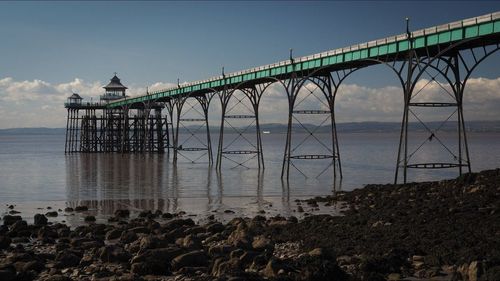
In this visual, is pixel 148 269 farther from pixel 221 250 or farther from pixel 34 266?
pixel 34 266

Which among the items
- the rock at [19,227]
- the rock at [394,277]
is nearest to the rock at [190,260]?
the rock at [394,277]

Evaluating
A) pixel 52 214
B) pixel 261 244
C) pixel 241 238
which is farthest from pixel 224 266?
pixel 52 214

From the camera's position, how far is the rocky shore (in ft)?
45.2

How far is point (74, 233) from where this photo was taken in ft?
68.6

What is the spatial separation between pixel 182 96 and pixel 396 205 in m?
45.1

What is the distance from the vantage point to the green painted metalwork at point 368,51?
2789 centimetres

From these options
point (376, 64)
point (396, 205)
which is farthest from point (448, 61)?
point (396, 205)

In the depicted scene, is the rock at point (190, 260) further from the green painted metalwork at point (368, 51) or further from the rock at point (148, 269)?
the green painted metalwork at point (368, 51)

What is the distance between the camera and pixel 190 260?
50.7 feet

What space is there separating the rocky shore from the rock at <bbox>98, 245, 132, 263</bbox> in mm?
28

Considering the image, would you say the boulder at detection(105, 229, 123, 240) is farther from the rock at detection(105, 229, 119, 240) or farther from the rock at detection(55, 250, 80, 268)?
the rock at detection(55, 250, 80, 268)

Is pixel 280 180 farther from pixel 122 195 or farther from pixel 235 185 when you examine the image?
pixel 122 195

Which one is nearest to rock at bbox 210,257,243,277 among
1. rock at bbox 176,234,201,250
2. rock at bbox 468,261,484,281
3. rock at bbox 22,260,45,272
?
rock at bbox 176,234,201,250

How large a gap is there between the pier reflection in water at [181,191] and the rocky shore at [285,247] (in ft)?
18.5
